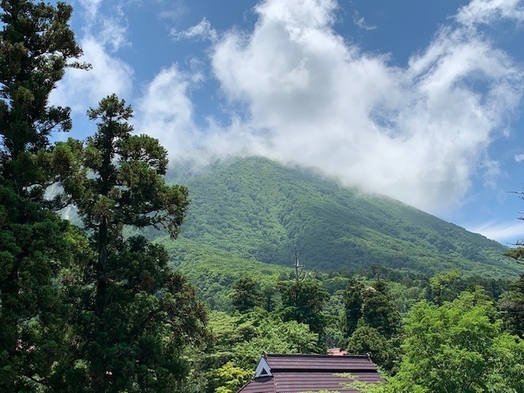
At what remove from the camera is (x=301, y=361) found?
17.6m

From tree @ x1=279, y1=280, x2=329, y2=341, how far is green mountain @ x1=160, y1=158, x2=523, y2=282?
6651 cm

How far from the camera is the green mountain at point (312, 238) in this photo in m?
138

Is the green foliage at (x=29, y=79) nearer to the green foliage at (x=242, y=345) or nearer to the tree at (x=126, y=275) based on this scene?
the tree at (x=126, y=275)

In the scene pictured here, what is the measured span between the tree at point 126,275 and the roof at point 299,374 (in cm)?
497

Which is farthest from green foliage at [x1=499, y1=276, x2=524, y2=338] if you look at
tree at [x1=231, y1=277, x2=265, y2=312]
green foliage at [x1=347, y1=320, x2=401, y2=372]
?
tree at [x1=231, y1=277, x2=265, y2=312]

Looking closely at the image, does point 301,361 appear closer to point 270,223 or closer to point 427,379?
point 427,379

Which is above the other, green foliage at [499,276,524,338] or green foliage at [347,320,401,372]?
green foliage at [499,276,524,338]

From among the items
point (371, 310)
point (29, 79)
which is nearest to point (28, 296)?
point (29, 79)

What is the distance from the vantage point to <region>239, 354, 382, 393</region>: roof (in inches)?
653

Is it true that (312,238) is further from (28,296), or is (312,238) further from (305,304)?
(28,296)

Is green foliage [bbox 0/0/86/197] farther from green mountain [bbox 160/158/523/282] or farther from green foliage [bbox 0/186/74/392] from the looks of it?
green mountain [bbox 160/158/523/282]

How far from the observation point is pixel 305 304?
127ft

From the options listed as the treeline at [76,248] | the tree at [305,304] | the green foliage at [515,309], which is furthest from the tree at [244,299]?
the treeline at [76,248]

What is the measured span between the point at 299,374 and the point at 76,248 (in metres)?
9.84
